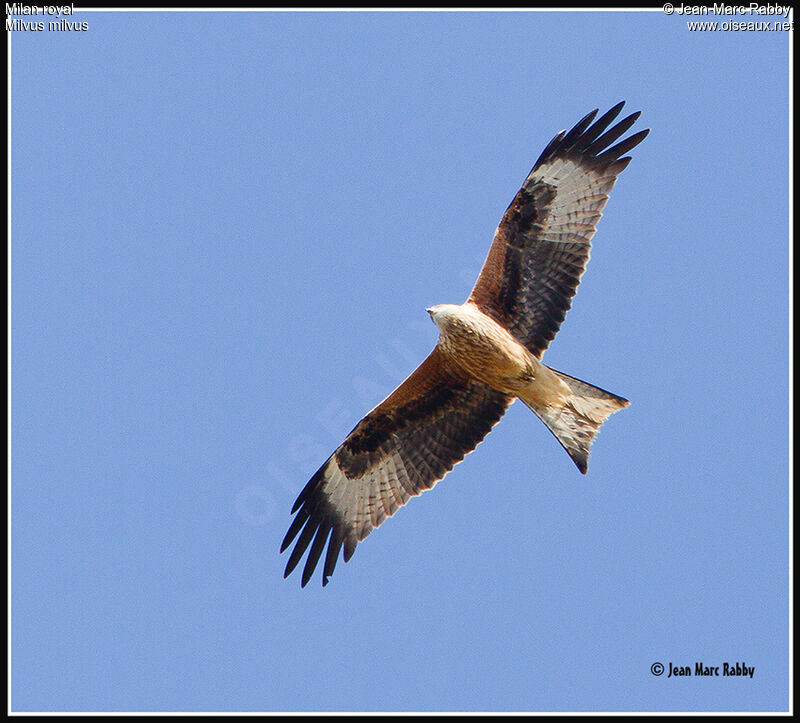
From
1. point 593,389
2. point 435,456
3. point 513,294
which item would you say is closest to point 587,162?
point 513,294

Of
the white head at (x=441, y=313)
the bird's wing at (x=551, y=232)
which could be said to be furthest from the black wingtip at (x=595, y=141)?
the white head at (x=441, y=313)

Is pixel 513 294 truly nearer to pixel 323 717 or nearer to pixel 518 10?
pixel 518 10

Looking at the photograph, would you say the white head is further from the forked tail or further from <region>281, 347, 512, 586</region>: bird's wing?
the forked tail

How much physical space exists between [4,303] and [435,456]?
4.02 metres

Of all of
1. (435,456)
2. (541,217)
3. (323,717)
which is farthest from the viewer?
(435,456)

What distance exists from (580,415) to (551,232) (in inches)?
62.0

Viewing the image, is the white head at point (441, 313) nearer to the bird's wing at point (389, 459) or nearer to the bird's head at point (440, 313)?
the bird's head at point (440, 313)

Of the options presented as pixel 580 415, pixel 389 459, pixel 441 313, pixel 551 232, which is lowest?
pixel 389 459

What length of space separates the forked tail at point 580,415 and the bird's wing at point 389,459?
0.57 metres

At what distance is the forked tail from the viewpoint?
8.70m

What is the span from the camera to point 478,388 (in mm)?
9078

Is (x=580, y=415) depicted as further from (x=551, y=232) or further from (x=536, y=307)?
(x=551, y=232)

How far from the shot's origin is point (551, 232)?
8.68m

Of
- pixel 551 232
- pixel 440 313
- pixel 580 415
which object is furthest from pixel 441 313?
pixel 580 415
